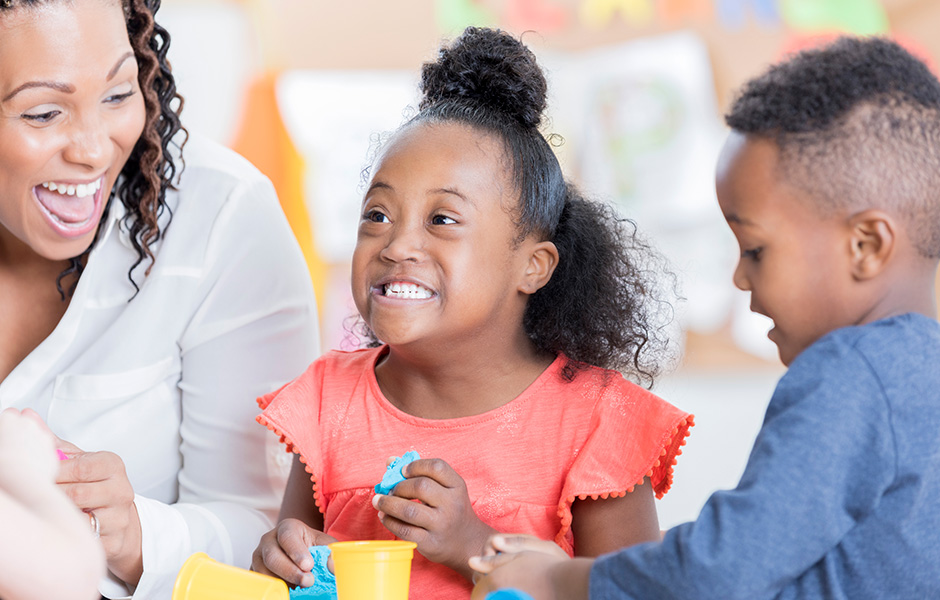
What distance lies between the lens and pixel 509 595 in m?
0.86

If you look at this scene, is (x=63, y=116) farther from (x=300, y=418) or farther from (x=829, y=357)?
(x=829, y=357)

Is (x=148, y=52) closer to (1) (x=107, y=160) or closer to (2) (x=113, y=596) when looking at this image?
(1) (x=107, y=160)

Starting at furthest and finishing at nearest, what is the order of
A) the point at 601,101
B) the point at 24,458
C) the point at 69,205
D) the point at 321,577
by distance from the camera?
1. the point at 601,101
2. the point at 69,205
3. the point at 321,577
4. the point at 24,458

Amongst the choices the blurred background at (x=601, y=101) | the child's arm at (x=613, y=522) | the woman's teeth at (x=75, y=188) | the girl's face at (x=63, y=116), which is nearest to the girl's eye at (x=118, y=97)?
the girl's face at (x=63, y=116)

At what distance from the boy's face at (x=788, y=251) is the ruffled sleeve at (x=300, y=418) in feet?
2.15

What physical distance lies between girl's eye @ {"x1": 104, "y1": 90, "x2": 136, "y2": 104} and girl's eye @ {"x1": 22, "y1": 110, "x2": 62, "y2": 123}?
7 centimetres

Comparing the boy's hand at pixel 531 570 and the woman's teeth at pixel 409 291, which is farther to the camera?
the woman's teeth at pixel 409 291

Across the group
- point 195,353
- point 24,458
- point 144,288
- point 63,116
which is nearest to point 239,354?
point 195,353

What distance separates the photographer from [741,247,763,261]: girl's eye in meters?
0.95

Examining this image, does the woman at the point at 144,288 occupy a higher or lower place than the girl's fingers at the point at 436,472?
higher

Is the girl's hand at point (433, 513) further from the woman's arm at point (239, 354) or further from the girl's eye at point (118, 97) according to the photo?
the girl's eye at point (118, 97)

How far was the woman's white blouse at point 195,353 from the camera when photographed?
139 centimetres

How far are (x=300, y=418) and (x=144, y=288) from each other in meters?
0.33

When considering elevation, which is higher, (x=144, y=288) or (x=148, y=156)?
(x=148, y=156)
